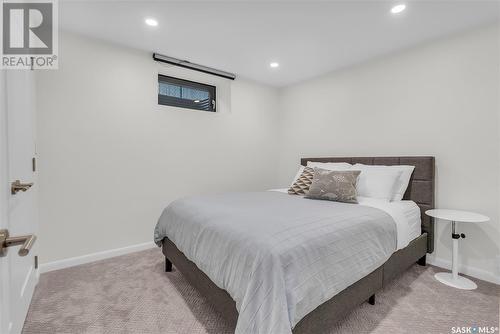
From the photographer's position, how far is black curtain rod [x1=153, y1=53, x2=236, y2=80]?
109 inches

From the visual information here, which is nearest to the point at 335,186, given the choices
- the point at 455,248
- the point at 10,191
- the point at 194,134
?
the point at 455,248

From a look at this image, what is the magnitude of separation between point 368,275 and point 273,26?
7.57ft

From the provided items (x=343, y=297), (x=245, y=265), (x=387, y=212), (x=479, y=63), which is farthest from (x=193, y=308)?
(x=479, y=63)

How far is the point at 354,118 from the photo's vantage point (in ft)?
10.3

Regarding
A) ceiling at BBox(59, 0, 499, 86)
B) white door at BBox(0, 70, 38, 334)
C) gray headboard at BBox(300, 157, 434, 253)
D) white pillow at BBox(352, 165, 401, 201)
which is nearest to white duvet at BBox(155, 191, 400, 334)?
white pillow at BBox(352, 165, 401, 201)

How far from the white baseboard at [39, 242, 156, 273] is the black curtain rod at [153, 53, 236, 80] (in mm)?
2288

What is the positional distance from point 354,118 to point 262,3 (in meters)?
1.95

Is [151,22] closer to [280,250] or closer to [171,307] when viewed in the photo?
[280,250]

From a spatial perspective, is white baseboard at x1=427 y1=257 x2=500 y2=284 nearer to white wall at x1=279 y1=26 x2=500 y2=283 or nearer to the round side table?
white wall at x1=279 y1=26 x2=500 y2=283

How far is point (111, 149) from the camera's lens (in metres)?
2.56

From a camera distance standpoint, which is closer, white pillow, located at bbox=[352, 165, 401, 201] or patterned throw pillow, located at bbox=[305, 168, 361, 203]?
patterned throw pillow, located at bbox=[305, 168, 361, 203]

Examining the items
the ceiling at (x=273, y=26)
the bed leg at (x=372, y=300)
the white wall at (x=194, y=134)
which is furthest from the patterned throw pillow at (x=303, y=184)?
the ceiling at (x=273, y=26)

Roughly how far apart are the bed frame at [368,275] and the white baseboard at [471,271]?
124 mm

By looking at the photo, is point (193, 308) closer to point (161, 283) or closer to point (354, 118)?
point (161, 283)
